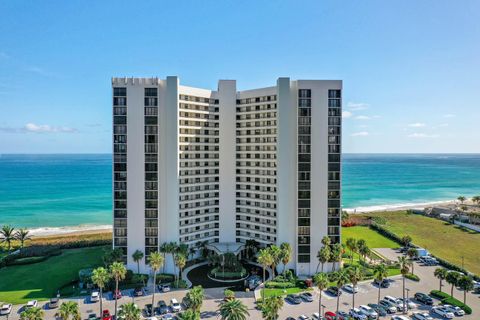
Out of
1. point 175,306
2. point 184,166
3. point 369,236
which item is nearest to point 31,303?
point 175,306

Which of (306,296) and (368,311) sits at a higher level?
(368,311)

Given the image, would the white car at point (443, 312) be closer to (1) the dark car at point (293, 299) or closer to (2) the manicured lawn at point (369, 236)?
(1) the dark car at point (293, 299)

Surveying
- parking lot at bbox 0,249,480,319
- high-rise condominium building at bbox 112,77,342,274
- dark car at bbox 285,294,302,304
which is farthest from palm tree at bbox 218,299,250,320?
high-rise condominium building at bbox 112,77,342,274

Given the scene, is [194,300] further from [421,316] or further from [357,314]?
A: [421,316]

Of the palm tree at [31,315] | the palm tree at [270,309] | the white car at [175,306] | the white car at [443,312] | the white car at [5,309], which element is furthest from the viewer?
the white car at [175,306]

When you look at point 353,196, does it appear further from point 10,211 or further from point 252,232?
point 10,211

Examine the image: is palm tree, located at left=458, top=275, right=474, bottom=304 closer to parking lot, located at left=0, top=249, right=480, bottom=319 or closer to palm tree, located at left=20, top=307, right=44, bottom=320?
parking lot, located at left=0, top=249, right=480, bottom=319

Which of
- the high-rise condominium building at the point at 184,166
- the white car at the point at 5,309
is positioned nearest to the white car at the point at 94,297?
the white car at the point at 5,309
